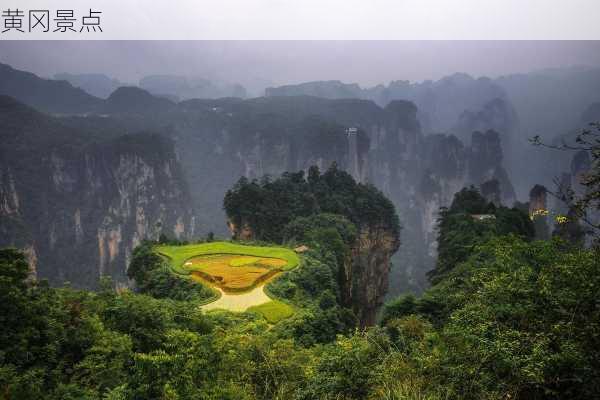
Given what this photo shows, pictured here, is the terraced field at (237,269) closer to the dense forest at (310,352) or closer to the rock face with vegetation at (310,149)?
the dense forest at (310,352)

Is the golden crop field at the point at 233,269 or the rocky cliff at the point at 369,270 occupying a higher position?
the golden crop field at the point at 233,269

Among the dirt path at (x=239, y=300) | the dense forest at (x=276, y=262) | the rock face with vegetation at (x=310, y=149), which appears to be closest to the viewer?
the dense forest at (x=276, y=262)

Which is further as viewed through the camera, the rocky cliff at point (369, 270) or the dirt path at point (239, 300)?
the rocky cliff at point (369, 270)

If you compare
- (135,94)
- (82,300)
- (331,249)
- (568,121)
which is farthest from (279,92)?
(82,300)

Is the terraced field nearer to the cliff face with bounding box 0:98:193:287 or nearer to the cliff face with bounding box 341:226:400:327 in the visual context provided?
the cliff face with bounding box 341:226:400:327

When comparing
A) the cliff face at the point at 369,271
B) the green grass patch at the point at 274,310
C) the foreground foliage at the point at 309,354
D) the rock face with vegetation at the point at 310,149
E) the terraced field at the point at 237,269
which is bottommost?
the cliff face at the point at 369,271

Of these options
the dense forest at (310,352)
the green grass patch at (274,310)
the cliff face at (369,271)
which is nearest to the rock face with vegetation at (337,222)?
the cliff face at (369,271)

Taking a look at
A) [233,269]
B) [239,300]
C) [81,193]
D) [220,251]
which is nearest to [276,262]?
[233,269]
